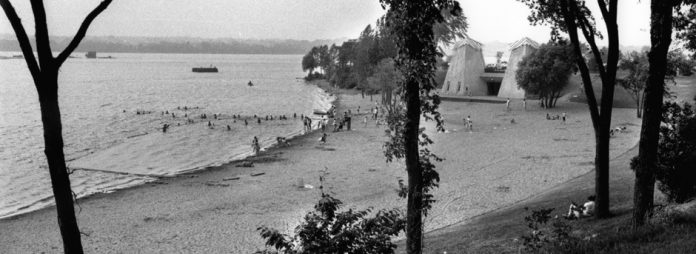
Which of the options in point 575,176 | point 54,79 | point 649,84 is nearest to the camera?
point 54,79

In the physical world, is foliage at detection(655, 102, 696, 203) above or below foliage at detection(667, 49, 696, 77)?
below

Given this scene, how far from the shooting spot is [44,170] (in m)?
34.5

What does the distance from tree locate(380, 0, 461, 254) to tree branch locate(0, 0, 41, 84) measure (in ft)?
16.6

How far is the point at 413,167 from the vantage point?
945 cm

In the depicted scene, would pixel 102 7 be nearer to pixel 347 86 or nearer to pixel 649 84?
pixel 649 84

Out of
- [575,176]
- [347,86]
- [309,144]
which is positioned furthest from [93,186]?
[347,86]

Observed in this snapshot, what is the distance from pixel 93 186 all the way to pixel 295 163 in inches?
417

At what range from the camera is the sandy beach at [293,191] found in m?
19.3

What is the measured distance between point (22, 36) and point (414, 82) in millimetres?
5588

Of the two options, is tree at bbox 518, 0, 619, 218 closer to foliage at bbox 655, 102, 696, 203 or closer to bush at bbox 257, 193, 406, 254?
foliage at bbox 655, 102, 696, 203

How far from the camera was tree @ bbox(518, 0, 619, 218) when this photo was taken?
11992 millimetres

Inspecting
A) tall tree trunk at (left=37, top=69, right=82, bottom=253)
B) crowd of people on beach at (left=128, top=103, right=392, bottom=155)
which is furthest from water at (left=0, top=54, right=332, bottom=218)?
tall tree trunk at (left=37, top=69, right=82, bottom=253)

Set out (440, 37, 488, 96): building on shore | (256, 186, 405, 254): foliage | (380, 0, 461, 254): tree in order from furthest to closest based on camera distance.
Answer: (440, 37, 488, 96): building on shore
(380, 0, 461, 254): tree
(256, 186, 405, 254): foliage

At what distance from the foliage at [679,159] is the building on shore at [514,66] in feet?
165
